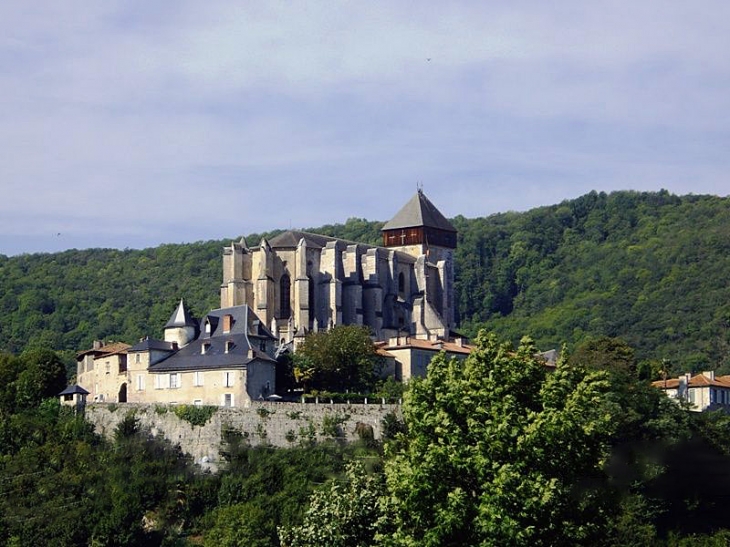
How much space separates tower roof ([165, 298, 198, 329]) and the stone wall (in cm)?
560

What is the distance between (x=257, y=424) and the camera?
66.9 meters

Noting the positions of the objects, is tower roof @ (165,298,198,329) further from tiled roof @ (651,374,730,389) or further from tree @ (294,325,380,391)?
tiled roof @ (651,374,730,389)

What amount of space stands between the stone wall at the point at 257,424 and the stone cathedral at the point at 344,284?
42.2ft

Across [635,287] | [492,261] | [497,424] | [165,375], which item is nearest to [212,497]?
[165,375]

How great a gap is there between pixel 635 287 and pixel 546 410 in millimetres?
93461

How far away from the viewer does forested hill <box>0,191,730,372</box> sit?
400ft

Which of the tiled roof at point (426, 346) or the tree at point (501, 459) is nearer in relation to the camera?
the tree at point (501, 459)

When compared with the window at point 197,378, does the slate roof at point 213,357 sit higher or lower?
higher

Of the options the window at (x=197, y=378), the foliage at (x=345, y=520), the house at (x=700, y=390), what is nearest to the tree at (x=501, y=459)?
the foliage at (x=345, y=520)

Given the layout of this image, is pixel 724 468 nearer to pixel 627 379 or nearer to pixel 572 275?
pixel 627 379

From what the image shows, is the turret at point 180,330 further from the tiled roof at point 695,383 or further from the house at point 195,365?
the tiled roof at point 695,383

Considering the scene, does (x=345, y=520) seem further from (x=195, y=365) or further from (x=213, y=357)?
(x=195, y=365)

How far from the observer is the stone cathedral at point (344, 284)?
8606cm

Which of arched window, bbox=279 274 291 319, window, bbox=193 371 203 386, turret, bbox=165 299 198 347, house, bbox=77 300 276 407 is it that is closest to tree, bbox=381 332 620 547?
house, bbox=77 300 276 407
